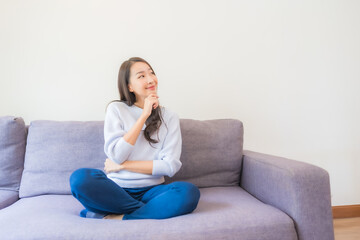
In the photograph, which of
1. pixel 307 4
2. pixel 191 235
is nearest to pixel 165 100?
pixel 191 235

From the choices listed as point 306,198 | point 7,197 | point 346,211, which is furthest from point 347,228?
point 7,197

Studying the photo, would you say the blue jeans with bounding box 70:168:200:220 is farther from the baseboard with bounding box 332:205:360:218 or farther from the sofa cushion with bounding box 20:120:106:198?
the baseboard with bounding box 332:205:360:218

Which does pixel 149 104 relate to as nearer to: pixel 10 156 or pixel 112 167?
pixel 112 167

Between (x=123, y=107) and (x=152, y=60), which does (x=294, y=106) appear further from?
(x=123, y=107)

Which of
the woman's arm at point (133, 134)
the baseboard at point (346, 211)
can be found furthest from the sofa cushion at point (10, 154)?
the baseboard at point (346, 211)

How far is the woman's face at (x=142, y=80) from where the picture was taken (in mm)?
1452

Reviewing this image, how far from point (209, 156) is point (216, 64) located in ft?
2.44

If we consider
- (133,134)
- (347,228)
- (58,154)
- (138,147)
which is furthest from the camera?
(347,228)

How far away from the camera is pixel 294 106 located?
2.05 meters

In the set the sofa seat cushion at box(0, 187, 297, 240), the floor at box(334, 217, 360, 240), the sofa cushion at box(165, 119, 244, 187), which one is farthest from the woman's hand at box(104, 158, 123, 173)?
the floor at box(334, 217, 360, 240)

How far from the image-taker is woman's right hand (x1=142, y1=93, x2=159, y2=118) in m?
1.35

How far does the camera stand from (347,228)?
187 centimetres

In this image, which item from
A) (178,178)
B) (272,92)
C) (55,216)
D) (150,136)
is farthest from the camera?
(272,92)

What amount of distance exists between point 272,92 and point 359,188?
1.00 meters
